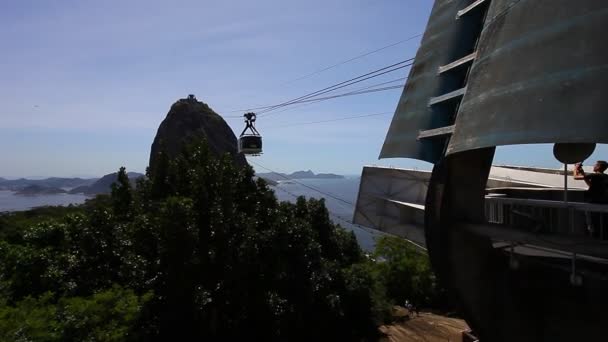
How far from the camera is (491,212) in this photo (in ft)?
35.8

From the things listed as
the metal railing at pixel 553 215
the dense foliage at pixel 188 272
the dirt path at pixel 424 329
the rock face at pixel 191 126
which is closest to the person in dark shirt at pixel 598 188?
the metal railing at pixel 553 215

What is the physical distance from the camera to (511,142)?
18.6 feet

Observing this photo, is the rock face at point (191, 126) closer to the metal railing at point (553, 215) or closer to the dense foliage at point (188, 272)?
the dense foliage at point (188, 272)

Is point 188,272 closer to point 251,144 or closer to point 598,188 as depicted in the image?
point 598,188

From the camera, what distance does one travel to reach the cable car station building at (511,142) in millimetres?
5484

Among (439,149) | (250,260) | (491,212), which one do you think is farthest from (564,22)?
(250,260)

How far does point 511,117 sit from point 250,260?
11.0 metres

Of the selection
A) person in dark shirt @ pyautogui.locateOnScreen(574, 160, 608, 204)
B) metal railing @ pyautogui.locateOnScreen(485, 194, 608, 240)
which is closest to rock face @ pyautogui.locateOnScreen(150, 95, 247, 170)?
metal railing @ pyautogui.locateOnScreen(485, 194, 608, 240)

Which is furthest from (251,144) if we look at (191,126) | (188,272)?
(191,126)

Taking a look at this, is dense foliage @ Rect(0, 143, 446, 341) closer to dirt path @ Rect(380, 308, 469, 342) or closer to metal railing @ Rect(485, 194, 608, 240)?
dirt path @ Rect(380, 308, 469, 342)

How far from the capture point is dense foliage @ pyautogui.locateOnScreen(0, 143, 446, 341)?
13.4m

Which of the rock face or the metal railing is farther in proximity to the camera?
the rock face

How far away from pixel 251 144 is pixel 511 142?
21.3 m

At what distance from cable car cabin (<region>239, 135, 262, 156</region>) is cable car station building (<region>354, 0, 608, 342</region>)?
1601 centimetres
